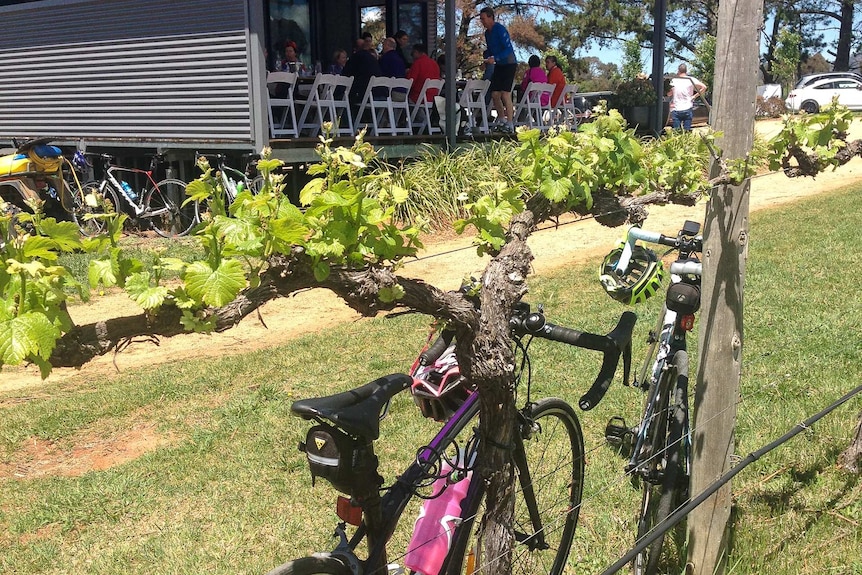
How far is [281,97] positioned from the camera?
11.9 m

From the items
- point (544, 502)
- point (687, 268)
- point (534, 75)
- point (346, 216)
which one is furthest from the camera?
point (534, 75)

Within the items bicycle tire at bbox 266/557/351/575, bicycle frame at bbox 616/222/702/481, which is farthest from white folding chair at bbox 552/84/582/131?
bicycle tire at bbox 266/557/351/575

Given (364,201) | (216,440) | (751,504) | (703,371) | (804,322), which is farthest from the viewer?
(804,322)

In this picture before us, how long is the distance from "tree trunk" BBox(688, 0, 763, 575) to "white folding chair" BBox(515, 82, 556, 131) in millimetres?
11570

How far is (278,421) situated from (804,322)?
13.8 ft

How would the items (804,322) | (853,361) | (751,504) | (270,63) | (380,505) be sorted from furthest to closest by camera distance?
(270,63) → (804,322) → (853,361) → (751,504) → (380,505)

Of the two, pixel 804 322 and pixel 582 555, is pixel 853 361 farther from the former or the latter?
pixel 582 555

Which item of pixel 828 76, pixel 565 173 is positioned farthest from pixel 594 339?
pixel 828 76

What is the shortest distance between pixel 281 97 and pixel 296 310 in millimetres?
4968

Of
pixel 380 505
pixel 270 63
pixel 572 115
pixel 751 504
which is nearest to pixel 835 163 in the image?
pixel 751 504

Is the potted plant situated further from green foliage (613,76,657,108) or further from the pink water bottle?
the pink water bottle

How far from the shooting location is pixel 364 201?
188cm

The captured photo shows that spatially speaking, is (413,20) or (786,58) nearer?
(413,20)

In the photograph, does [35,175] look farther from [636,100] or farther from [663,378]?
[636,100]
